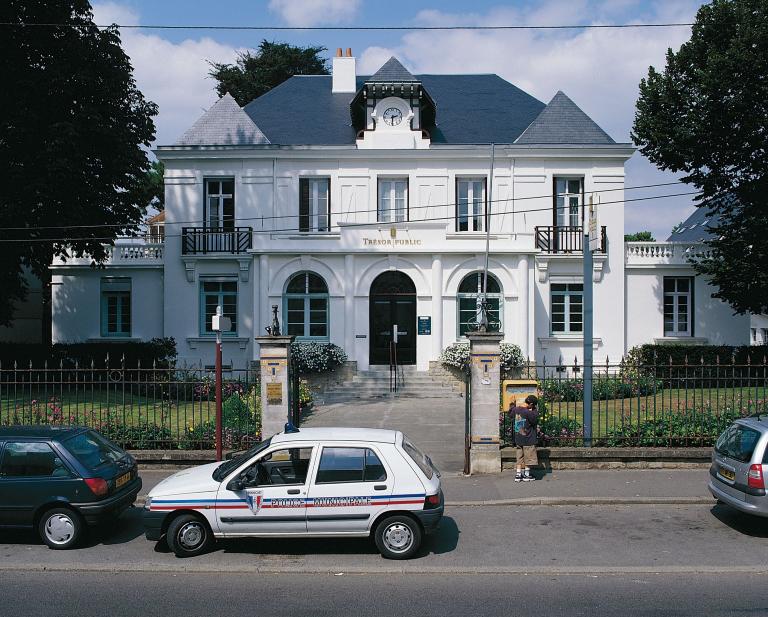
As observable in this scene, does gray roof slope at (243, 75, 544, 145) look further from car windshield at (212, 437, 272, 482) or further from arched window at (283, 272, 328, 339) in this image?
car windshield at (212, 437, 272, 482)

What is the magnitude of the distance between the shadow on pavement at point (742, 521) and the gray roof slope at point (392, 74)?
19.4m

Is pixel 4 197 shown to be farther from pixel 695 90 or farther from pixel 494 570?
pixel 695 90

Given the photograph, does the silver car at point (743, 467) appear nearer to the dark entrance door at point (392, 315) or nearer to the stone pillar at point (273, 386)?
the stone pillar at point (273, 386)

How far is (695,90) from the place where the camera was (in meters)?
23.3

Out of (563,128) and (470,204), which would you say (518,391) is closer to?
(470,204)

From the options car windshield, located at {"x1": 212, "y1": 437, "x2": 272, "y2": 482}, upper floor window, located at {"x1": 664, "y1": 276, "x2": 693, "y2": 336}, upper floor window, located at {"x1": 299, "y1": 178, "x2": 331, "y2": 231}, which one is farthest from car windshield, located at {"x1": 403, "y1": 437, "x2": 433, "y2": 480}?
upper floor window, located at {"x1": 664, "y1": 276, "x2": 693, "y2": 336}

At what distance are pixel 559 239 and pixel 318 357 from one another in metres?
10.1

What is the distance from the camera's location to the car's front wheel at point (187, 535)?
28.8ft

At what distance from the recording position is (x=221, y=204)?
27.0 metres

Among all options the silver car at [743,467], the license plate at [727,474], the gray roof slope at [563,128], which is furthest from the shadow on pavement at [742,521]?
the gray roof slope at [563,128]

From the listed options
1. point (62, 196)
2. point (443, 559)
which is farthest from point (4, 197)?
point (443, 559)

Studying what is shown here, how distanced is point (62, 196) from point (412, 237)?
37.8 ft

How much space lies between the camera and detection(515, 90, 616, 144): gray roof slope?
87.9 ft

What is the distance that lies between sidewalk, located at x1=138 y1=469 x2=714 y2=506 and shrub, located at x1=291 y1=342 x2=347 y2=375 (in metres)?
10.3
